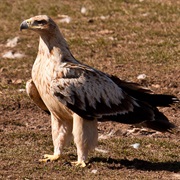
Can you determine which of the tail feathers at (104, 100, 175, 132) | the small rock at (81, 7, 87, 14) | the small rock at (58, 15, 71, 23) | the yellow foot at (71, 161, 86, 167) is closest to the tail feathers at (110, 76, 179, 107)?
the tail feathers at (104, 100, 175, 132)

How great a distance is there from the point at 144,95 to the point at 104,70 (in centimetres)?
497

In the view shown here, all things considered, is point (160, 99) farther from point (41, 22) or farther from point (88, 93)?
point (41, 22)

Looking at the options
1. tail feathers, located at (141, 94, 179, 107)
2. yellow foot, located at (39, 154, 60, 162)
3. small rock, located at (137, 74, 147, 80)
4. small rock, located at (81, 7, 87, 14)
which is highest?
small rock, located at (81, 7, 87, 14)

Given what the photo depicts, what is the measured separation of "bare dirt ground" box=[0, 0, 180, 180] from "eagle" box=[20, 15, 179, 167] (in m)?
0.50

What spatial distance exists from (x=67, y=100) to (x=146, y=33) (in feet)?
26.0

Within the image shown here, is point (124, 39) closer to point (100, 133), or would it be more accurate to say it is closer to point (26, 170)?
point (100, 133)

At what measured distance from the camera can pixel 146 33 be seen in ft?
58.0

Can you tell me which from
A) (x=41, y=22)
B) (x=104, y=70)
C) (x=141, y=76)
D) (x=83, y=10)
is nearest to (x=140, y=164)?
(x=41, y=22)

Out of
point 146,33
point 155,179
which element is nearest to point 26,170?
point 155,179

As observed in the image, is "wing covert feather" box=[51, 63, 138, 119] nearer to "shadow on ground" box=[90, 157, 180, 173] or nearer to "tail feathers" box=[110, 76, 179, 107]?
"tail feathers" box=[110, 76, 179, 107]

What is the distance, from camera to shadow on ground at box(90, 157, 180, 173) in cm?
1034

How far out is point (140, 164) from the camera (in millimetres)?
10539

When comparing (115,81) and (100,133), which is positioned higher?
(115,81)

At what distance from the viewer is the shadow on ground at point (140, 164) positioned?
1034 centimetres
